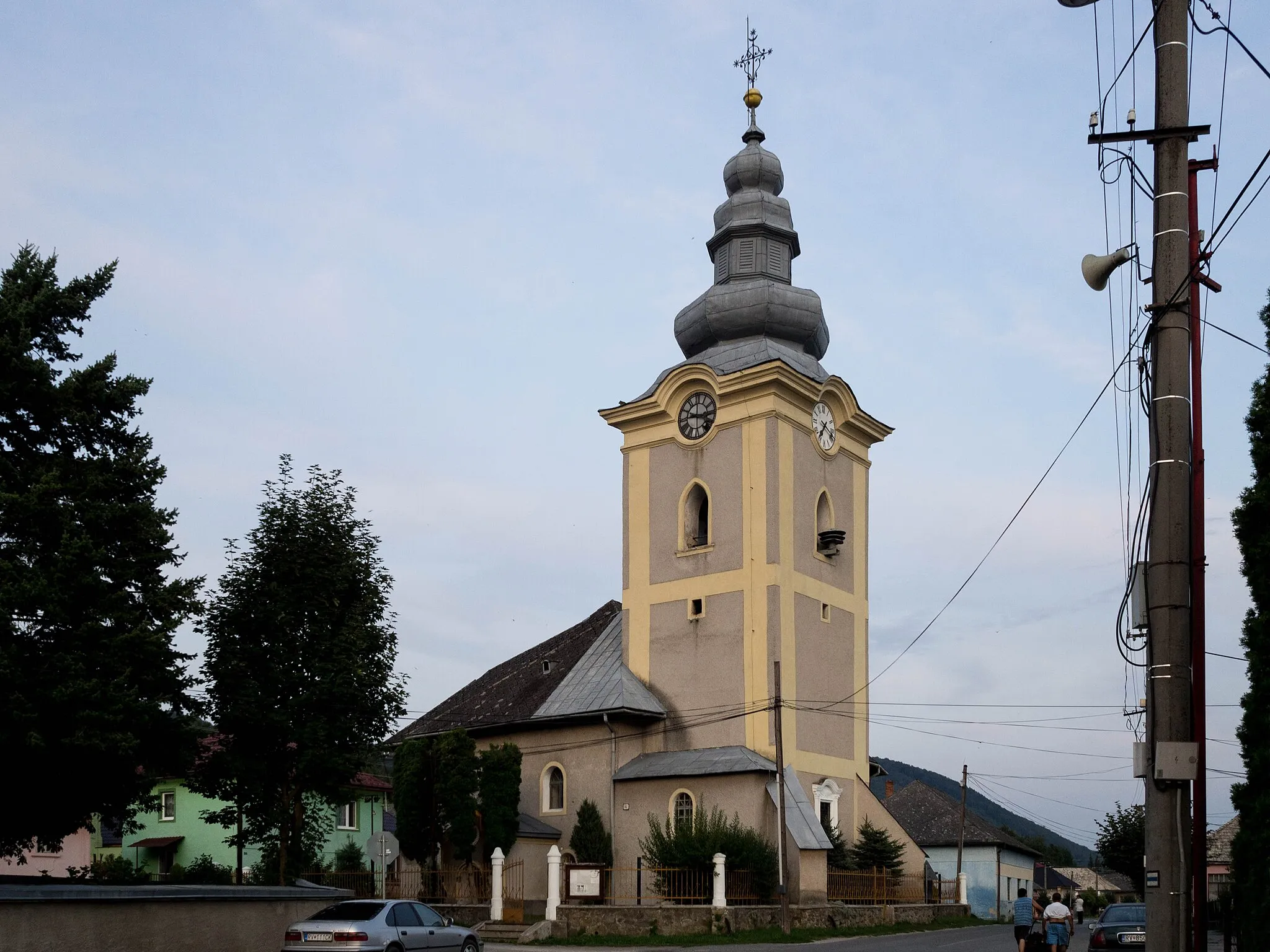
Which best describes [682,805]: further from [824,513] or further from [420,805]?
[824,513]

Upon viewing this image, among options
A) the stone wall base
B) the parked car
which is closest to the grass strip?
the stone wall base

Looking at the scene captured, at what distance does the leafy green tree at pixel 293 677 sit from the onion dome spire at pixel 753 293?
14.5 metres

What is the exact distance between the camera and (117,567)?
22109mm

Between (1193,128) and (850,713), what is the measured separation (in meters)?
28.7

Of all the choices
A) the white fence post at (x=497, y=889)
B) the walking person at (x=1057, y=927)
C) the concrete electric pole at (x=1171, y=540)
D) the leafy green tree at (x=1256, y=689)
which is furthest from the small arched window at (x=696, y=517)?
the concrete electric pole at (x=1171, y=540)

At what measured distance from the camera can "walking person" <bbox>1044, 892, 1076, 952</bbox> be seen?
2072 cm

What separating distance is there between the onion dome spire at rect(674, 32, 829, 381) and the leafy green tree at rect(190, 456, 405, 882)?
1450 centimetres

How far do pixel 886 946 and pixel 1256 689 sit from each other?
1663cm

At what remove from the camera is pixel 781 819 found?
31672 millimetres

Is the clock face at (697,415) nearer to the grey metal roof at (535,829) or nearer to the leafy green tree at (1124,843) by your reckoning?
the grey metal roof at (535,829)

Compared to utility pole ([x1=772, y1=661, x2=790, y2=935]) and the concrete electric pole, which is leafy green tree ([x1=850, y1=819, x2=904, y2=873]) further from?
the concrete electric pole

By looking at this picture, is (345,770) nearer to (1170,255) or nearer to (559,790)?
(559,790)

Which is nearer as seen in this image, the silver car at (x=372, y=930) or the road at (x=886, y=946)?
the silver car at (x=372, y=930)

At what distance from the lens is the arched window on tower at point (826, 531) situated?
3831cm
